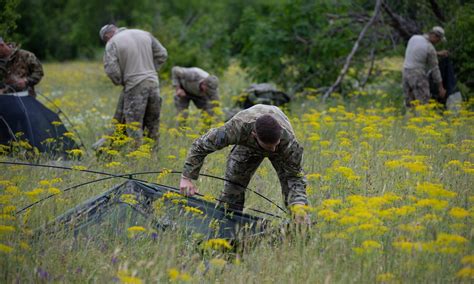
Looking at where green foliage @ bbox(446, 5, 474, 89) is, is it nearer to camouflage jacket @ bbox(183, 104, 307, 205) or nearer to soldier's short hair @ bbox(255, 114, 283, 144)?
camouflage jacket @ bbox(183, 104, 307, 205)

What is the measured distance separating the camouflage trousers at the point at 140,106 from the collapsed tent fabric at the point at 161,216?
2929 millimetres

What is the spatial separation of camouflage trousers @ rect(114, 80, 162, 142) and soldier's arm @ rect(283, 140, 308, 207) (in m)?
3.46

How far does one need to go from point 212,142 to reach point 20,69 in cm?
513

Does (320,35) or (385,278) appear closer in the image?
(385,278)

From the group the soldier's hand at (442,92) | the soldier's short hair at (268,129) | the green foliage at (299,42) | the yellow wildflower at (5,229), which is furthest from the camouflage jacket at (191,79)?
the yellow wildflower at (5,229)

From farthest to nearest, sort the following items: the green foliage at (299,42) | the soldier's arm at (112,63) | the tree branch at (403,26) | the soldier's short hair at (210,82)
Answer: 1. the green foliage at (299,42)
2. the tree branch at (403,26)
3. the soldier's short hair at (210,82)
4. the soldier's arm at (112,63)

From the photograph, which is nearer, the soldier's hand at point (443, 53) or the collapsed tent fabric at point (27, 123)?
the collapsed tent fabric at point (27, 123)

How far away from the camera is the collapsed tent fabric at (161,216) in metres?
5.06

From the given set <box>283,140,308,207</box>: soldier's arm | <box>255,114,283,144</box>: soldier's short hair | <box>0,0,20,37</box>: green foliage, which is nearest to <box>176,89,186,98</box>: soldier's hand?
<box>0,0,20,37</box>: green foliage

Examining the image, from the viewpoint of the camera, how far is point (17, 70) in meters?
9.09

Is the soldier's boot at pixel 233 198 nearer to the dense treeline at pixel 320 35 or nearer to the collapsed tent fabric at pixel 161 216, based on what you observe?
the collapsed tent fabric at pixel 161 216

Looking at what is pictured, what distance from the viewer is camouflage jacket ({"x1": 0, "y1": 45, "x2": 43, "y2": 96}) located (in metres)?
9.00

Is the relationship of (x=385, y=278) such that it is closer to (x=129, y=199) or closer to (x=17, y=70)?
(x=129, y=199)

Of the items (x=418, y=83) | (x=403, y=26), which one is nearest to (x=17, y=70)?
(x=418, y=83)
